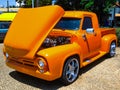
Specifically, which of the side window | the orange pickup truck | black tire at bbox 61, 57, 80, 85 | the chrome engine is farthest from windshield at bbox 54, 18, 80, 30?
black tire at bbox 61, 57, 80, 85

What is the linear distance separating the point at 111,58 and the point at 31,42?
444cm

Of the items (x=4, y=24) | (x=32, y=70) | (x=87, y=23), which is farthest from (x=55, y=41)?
(x=4, y=24)

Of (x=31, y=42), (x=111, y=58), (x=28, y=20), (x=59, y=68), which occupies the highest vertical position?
(x=28, y=20)

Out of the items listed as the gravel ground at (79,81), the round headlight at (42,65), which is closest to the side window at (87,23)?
the gravel ground at (79,81)

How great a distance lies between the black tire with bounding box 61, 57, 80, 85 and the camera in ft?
19.0

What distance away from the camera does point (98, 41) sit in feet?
25.4

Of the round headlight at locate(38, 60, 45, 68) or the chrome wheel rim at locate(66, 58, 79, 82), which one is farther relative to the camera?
the chrome wheel rim at locate(66, 58, 79, 82)

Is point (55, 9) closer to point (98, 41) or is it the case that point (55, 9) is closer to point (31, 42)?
point (31, 42)

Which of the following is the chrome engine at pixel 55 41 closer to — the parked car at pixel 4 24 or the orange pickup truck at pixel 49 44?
the orange pickup truck at pixel 49 44

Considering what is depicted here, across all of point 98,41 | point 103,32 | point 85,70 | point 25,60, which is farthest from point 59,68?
point 103,32

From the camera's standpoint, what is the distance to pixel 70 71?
609 centimetres

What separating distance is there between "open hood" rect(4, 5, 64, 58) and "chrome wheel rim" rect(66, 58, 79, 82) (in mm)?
1076

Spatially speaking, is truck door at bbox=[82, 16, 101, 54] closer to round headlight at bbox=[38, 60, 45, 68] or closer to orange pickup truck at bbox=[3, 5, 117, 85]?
orange pickup truck at bbox=[3, 5, 117, 85]

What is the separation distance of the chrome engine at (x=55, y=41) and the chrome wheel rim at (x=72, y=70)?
63 centimetres
